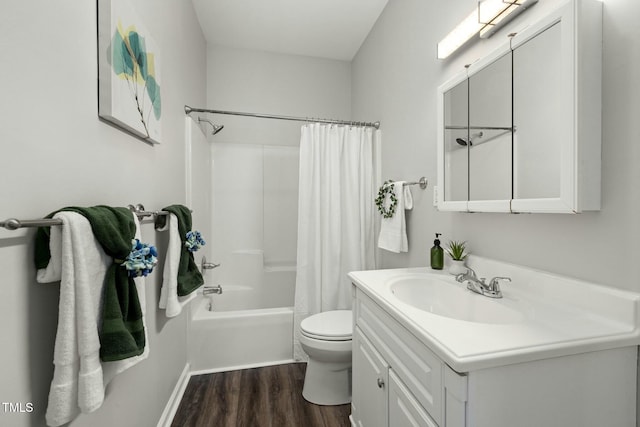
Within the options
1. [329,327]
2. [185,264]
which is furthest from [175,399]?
[329,327]

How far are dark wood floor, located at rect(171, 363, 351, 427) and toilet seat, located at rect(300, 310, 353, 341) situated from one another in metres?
0.43

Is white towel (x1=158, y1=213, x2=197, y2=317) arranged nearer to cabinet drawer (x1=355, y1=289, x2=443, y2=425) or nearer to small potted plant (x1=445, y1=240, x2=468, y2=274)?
cabinet drawer (x1=355, y1=289, x2=443, y2=425)

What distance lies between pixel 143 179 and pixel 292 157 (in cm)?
177

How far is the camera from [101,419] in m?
0.94

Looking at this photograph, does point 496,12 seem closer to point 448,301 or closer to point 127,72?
point 448,301

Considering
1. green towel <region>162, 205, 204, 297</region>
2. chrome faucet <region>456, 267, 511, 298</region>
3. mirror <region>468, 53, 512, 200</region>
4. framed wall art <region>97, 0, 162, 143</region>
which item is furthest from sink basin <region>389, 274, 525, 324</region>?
framed wall art <region>97, 0, 162, 143</region>

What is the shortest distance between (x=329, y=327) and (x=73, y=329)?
4.30ft

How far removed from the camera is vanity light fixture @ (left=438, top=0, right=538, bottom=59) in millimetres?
1061

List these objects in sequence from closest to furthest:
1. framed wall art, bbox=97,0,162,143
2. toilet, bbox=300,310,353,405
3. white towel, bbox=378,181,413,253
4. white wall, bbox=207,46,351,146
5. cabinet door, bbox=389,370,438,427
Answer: cabinet door, bbox=389,370,438,427, framed wall art, bbox=97,0,162,143, toilet, bbox=300,310,353,405, white towel, bbox=378,181,413,253, white wall, bbox=207,46,351,146

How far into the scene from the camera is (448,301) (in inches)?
48.7

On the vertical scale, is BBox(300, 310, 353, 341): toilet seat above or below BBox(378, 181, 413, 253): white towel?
below

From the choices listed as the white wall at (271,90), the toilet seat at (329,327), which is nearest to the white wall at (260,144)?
the white wall at (271,90)

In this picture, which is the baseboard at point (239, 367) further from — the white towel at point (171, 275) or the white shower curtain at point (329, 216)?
the white towel at point (171, 275)

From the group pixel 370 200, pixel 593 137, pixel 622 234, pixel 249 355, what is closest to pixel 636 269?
pixel 622 234
